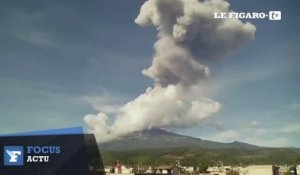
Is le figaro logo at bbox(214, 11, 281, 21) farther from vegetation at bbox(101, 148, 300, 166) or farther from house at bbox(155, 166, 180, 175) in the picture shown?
house at bbox(155, 166, 180, 175)

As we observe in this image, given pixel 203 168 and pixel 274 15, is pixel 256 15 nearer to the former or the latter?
pixel 274 15

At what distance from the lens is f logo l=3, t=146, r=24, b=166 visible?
13531mm

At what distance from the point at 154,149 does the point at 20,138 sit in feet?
48.6

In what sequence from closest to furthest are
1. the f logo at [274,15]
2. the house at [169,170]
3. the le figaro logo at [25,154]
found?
the le figaro logo at [25,154] → the f logo at [274,15] → the house at [169,170]

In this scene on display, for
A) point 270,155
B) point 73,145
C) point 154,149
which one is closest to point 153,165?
point 154,149

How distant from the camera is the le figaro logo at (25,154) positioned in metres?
13.5

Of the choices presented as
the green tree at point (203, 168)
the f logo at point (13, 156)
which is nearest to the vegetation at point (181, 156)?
the green tree at point (203, 168)

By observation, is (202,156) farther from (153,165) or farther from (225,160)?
(153,165)

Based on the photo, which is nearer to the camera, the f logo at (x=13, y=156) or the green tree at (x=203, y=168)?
the f logo at (x=13, y=156)

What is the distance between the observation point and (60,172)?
14016 mm

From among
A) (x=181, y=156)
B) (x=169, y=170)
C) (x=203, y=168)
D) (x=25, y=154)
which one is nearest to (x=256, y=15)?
(x=25, y=154)

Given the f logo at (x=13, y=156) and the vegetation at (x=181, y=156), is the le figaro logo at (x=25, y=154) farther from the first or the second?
the vegetation at (x=181, y=156)

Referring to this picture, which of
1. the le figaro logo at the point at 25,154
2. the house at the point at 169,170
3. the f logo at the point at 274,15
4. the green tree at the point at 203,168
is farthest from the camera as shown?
the green tree at the point at 203,168

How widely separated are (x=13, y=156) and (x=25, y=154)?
0.41m
